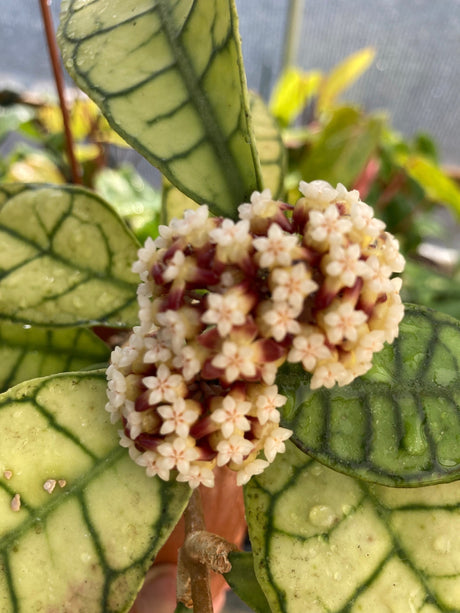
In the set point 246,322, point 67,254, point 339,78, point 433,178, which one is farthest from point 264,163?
point 339,78

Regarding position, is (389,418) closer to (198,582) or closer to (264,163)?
(198,582)

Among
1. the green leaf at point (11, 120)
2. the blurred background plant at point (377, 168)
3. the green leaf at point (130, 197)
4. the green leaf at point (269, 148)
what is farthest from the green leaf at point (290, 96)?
the green leaf at point (269, 148)

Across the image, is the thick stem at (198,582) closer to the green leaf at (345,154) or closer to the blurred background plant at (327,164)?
the blurred background plant at (327,164)

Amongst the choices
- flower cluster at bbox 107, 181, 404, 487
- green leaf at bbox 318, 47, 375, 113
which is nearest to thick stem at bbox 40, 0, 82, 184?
flower cluster at bbox 107, 181, 404, 487

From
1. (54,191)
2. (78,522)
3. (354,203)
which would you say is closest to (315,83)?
(54,191)

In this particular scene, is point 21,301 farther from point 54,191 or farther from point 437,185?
point 437,185

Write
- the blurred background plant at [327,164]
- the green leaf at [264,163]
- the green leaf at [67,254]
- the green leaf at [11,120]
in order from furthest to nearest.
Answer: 1. the green leaf at [11,120]
2. the blurred background plant at [327,164]
3. the green leaf at [264,163]
4. the green leaf at [67,254]
